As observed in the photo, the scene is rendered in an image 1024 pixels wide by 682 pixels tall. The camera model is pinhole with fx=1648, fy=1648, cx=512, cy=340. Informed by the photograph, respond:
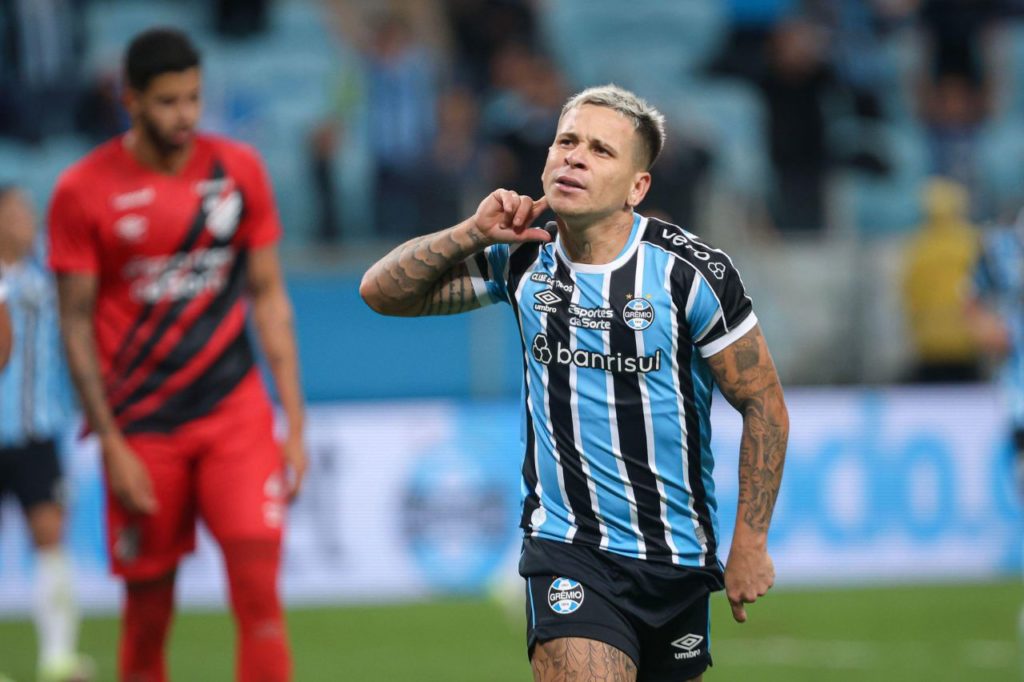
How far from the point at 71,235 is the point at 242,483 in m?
1.02

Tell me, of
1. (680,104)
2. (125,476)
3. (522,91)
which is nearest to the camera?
(125,476)

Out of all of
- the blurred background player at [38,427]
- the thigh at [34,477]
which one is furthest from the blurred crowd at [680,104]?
the thigh at [34,477]

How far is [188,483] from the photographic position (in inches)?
225

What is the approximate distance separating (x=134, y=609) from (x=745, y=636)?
4.37 meters

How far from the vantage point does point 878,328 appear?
1185cm

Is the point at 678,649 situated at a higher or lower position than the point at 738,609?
lower

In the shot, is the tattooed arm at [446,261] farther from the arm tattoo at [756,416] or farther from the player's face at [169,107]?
the player's face at [169,107]

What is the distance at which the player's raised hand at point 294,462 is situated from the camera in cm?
579

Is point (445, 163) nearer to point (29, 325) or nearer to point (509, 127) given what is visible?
point (509, 127)

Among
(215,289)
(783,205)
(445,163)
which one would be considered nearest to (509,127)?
(445,163)

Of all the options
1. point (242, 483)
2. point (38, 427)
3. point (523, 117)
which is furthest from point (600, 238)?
point (523, 117)

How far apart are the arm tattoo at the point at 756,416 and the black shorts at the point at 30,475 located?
489cm

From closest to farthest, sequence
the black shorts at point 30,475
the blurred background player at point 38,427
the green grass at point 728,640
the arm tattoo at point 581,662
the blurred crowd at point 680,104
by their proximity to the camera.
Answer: the arm tattoo at point 581,662
the blurred background player at point 38,427
the green grass at point 728,640
the black shorts at point 30,475
the blurred crowd at point 680,104

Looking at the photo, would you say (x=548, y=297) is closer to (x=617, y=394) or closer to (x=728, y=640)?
(x=617, y=394)
